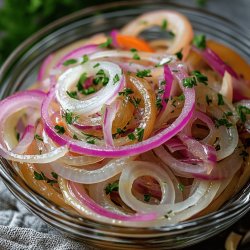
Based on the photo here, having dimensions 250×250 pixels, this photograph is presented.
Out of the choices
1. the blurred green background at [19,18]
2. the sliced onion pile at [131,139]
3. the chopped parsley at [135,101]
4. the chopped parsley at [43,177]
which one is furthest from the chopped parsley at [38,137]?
the blurred green background at [19,18]

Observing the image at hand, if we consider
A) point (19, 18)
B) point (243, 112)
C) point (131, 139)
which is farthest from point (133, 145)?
point (19, 18)

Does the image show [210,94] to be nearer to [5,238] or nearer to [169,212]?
[169,212]

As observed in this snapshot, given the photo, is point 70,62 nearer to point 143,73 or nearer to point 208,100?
point 143,73

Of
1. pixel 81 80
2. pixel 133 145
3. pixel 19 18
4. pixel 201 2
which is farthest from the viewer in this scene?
pixel 201 2

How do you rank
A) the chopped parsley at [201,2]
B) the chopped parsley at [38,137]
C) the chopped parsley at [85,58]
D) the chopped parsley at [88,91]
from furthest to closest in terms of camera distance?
1. the chopped parsley at [201,2]
2. the chopped parsley at [85,58]
3. the chopped parsley at [88,91]
4. the chopped parsley at [38,137]

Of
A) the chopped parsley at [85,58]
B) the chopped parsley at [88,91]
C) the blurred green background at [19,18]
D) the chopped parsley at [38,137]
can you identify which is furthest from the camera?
the blurred green background at [19,18]

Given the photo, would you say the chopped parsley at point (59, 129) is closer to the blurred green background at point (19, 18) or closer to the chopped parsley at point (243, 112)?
the chopped parsley at point (243, 112)

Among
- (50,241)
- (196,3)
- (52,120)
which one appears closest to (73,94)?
(52,120)
